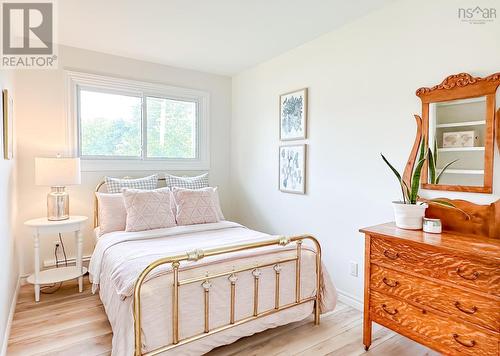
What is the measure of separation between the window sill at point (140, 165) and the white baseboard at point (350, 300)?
7.70 ft

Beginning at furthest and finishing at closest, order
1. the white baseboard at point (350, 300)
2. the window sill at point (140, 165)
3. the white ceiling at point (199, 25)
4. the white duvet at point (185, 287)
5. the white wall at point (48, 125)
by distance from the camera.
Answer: the window sill at point (140, 165), the white wall at point (48, 125), the white baseboard at point (350, 300), the white ceiling at point (199, 25), the white duvet at point (185, 287)

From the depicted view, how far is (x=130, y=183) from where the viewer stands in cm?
332

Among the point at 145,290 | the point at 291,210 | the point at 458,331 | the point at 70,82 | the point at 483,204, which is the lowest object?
the point at 458,331

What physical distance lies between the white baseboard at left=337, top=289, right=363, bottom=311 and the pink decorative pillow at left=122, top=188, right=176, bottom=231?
5.74 ft

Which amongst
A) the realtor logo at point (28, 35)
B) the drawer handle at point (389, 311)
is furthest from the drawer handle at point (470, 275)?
the realtor logo at point (28, 35)

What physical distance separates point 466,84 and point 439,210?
842 mm

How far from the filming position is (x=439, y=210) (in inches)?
81.4

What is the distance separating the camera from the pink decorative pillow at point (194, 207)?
3064 mm

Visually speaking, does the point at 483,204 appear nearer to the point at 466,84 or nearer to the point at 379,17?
the point at 466,84

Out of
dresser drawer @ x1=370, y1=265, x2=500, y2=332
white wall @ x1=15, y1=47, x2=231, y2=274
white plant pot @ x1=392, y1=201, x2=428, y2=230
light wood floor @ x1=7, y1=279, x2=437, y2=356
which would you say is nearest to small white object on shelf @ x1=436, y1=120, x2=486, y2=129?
white plant pot @ x1=392, y1=201, x2=428, y2=230

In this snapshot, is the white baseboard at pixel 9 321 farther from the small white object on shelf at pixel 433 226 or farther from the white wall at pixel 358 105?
the small white object on shelf at pixel 433 226

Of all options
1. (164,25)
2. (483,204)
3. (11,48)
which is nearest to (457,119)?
(483,204)

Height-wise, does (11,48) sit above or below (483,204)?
above

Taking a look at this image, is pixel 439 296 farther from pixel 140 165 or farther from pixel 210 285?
pixel 140 165
